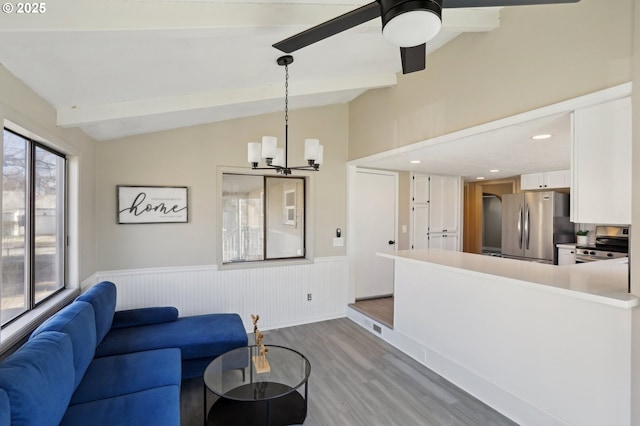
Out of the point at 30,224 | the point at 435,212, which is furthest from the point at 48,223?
the point at 435,212

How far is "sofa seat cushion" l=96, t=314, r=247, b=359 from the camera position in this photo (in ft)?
8.75

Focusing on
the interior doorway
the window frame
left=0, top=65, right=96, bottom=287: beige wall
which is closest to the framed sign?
left=0, top=65, right=96, bottom=287: beige wall

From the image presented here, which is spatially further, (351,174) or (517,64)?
(351,174)

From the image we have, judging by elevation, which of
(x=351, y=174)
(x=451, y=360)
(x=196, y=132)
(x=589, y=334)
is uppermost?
(x=196, y=132)

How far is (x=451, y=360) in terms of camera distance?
9.84 ft

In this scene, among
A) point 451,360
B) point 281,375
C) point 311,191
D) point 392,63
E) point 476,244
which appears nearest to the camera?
point 281,375

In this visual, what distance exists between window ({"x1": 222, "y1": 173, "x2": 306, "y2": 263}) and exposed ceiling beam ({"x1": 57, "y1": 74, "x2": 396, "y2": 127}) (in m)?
1.25

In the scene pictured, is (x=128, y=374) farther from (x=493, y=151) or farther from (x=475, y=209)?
(x=475, y=209)

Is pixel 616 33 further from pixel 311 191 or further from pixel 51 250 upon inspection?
pixel 51 250

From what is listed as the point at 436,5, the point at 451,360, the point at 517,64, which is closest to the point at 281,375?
the point at 451,360

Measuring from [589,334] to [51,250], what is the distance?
163 inches

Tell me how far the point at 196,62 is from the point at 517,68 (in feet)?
7.79

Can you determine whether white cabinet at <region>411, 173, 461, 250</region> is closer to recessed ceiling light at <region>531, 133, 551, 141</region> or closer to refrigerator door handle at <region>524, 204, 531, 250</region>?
refrigerator door handle at <region>524, 204, 531, 250</region>

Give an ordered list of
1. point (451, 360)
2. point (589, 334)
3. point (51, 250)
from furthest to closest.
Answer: point (451, 360)
point (51, 250)
point (589, 334)
